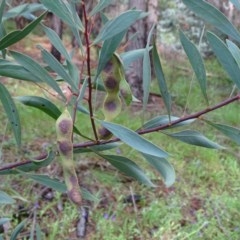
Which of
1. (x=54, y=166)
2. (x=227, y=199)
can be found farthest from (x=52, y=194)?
(x=227, y=199)

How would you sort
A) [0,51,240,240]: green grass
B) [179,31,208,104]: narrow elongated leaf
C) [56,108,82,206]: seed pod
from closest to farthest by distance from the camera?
[56,108,82,206]: seed pod < [179,31,208,104]: narrow elongated leaf < [0,51,240,240]: green grass

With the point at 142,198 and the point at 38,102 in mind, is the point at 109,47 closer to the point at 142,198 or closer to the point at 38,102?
the point at 38,102

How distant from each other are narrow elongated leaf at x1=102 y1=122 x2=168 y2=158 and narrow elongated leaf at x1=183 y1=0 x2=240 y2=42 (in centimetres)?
20

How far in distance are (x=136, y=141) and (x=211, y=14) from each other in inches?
8.7

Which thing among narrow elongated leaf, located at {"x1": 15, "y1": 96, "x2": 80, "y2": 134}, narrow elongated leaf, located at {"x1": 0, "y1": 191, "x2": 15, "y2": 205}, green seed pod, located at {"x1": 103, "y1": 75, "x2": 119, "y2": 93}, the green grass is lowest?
the green grass

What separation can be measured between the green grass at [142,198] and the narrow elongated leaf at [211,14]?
1427 millimetres

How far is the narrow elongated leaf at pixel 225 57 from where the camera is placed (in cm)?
73

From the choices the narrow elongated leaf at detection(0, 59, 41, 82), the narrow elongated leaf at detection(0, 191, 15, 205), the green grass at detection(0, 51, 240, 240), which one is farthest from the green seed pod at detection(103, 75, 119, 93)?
the green grass at detection(0, 51, 240, 240)

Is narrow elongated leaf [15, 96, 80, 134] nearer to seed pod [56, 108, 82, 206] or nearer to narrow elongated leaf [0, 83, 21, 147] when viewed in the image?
narrow elongated leaf [0, 83, 21, 147]

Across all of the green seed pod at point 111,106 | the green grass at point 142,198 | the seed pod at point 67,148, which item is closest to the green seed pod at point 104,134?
the green seed pod at point 111,106

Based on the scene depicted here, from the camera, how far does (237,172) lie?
2789mm

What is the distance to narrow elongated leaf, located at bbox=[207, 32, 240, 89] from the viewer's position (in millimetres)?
726

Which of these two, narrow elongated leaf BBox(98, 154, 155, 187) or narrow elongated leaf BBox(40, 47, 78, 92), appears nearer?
narrow elongated leaf BBox(40, 47, 78, 92)

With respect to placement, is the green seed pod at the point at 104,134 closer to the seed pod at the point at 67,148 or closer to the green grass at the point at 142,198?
the seed pod at the point at 67,148
